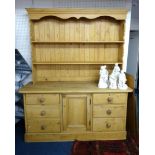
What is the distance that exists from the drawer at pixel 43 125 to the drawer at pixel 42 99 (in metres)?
0.23

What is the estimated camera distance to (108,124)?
2281mm

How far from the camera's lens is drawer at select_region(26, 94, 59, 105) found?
7.14 feet

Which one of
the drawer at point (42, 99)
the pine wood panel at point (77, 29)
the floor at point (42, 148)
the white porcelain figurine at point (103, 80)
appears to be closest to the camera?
the floor at point (42, 148)

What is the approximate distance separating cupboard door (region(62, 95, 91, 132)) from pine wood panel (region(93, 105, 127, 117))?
Answer: 100mm

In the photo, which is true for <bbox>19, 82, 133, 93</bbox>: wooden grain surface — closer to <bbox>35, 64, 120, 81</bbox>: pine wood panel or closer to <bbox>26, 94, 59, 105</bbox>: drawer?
<bbox>26, 94, 59, 105</bbox>: drawer

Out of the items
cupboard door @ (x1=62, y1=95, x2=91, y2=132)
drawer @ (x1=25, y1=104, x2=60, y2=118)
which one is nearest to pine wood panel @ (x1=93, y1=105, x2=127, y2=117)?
cupboard door @ (x1=62, y1=95, x2=91, y2=132)

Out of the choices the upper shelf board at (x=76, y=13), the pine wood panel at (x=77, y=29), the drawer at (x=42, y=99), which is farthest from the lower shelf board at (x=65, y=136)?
the upper shelf board at (x=76, y=13)

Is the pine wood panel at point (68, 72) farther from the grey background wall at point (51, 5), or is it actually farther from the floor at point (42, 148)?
the floor at point (42, 148)

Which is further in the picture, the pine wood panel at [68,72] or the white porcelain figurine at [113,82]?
the pine wood panel at [68,72]

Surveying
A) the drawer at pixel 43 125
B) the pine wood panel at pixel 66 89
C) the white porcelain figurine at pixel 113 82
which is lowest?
the drawer at pixel 43 125

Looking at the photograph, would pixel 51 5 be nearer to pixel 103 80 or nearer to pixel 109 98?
pixel 103 80

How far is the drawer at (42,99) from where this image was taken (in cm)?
218
